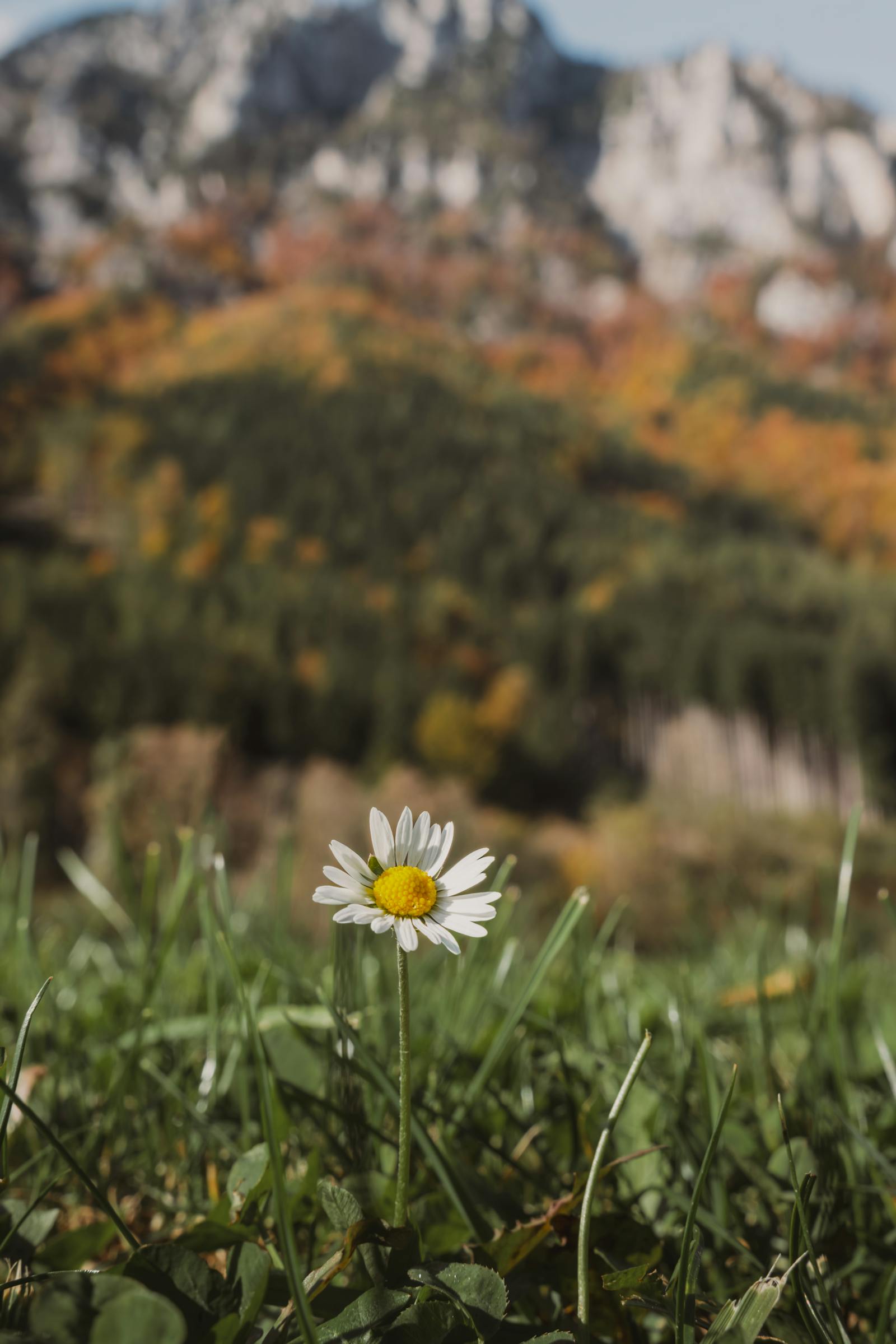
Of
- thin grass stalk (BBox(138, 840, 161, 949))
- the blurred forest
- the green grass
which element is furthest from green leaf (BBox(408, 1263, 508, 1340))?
the blurred forest

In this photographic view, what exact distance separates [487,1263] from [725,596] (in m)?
34.6

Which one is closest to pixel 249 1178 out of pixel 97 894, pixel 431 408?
pixel 97 894

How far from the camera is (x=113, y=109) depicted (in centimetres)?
6619

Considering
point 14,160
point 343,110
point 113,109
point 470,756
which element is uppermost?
point 343,110

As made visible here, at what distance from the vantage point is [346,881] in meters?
0.31

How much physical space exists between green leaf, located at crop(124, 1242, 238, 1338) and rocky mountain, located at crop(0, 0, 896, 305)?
204ft

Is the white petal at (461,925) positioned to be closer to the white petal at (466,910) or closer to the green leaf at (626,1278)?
the white petal at (466,910)

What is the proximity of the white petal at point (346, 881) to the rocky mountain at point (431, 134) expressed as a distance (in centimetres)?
6223

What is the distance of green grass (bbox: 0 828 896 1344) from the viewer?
30 cm

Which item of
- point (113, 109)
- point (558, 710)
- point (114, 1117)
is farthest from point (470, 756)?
point (113, 109)

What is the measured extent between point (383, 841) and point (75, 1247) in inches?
9.6

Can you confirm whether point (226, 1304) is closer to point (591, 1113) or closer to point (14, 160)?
point (591, 1113)

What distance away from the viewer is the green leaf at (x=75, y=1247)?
1.22ft

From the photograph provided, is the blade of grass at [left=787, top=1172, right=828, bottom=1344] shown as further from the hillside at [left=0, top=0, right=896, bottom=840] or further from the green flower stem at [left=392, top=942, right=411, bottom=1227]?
the hillside at [left=0, top=0, right=896, bottom=840]
